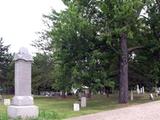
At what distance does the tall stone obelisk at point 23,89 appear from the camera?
1928cm

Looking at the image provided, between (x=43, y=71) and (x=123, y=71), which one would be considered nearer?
(x=123, y=71)

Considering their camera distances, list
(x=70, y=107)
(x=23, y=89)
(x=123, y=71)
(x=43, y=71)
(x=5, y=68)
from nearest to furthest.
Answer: (x=23, y=89) → (x=70, y=107) → (x=123, y=71) → (x=43, y=71) → (x=5, y=68)

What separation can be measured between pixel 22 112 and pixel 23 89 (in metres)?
1.36

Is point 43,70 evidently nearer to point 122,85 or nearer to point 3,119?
point 122,85

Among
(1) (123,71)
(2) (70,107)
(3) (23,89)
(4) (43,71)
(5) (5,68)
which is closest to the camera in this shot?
(3) (23,89)

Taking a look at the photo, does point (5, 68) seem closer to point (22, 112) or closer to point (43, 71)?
point (43, 71)

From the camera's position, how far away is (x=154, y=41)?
38031 millimetres

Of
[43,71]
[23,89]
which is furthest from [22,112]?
[43,71]

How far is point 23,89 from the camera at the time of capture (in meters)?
20.0

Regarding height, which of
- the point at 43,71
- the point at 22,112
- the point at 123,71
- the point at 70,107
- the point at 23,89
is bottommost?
the point at 70,107

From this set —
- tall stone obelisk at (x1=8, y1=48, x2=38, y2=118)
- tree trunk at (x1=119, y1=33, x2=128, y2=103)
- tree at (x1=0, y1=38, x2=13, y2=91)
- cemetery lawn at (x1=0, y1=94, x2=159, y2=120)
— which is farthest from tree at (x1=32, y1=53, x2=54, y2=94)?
tall stone obelisk at (x1=8, y1=48, x2=38, y2=118)

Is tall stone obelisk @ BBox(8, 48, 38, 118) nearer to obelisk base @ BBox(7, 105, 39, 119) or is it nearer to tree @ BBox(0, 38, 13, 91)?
obelisk base @ BBox(7, 105, 39, 119)

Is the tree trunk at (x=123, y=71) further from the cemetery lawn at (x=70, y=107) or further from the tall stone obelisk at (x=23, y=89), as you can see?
the tall stone obelisk at (x=23, y=89)

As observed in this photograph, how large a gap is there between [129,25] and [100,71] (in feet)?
13.9
